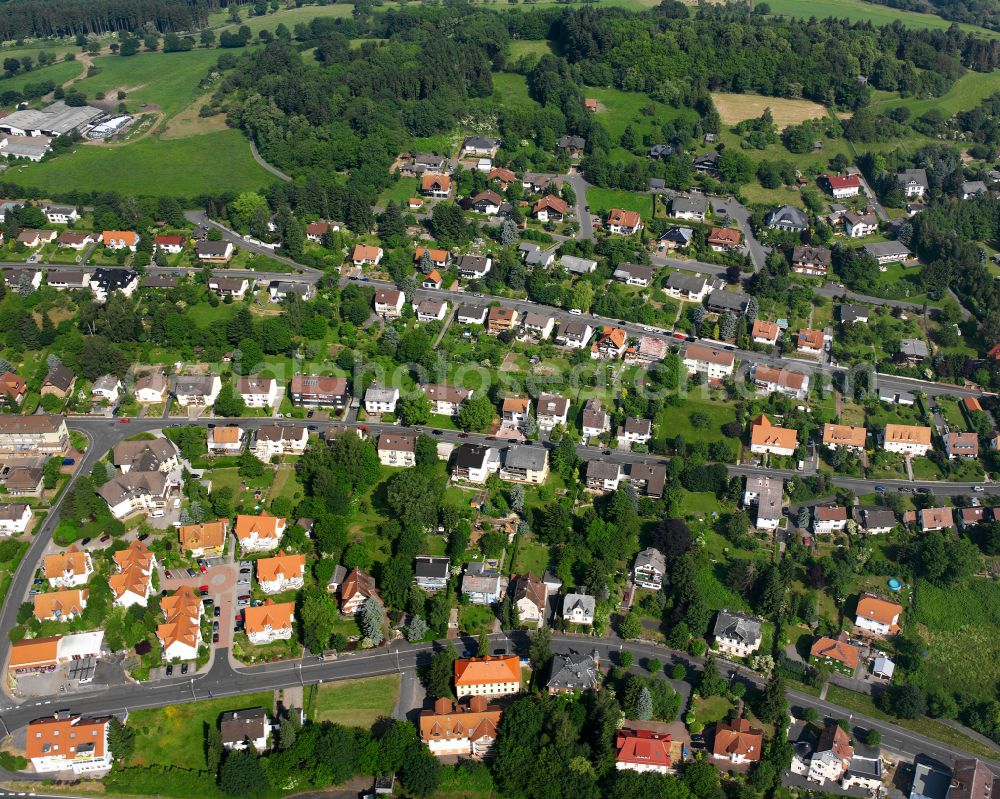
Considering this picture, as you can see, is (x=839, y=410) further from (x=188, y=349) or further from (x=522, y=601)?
(x=188, y=349)

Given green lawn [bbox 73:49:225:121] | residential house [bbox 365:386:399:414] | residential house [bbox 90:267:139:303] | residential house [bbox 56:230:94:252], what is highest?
green lawn [bbox 73:49:225:121]

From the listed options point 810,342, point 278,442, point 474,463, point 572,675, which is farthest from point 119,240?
point 810,342

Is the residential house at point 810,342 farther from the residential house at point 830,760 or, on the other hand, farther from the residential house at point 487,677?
the residential house at point 487,677

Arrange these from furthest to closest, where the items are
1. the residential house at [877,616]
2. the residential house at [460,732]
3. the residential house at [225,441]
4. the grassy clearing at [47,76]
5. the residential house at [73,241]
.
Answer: the grassy clearing at [47,76] → the residential house at [73,241] → the residential house at [225,441] → the residential house at [877,616] → the residential house at [460,732]

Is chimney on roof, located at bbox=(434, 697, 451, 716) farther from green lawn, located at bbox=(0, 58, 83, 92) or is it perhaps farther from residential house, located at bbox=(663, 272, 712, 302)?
green lawn, located at bbox=(0, 58, 83, 92)

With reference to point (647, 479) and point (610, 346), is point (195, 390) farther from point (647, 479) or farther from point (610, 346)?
point (647, 479)

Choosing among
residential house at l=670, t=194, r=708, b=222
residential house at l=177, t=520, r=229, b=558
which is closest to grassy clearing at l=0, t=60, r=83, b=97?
residential house at l=670, t=194, r=708, b=222

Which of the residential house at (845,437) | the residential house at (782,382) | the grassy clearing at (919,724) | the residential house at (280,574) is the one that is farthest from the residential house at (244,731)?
the residential house at (782,382)
